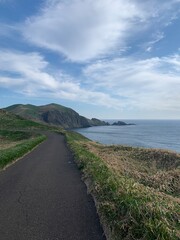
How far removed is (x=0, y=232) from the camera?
6.25m

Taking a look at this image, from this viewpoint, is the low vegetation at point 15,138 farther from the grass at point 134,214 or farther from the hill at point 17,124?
the grass at point 134,214

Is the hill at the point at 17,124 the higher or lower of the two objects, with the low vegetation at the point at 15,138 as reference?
higher

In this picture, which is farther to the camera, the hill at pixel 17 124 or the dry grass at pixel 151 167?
the hill at pixel 17 124

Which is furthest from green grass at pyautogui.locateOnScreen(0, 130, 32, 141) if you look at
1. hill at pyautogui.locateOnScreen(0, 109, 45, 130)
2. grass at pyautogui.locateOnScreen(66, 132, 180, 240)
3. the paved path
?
grass at pyautogui.locateOnScreen(66, 132, 180, 240)

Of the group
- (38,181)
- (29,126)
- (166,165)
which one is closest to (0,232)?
(38,181)

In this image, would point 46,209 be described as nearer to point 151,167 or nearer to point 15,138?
point 151,167

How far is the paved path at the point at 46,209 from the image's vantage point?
20.3 feet

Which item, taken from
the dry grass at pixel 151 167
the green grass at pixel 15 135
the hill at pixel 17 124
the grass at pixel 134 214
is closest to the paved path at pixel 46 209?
the grass at pixel 134 214

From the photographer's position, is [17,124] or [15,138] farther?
[17,124]

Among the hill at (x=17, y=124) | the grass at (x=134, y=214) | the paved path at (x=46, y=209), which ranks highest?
the hill at (x=17, y=124)

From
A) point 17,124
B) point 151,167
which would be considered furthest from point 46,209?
point 17,124

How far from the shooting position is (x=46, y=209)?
793 centimetres

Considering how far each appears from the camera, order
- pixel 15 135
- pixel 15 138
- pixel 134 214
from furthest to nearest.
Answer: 1. pixel 15 135
2. pixel 15 138
3. pixel 134 214

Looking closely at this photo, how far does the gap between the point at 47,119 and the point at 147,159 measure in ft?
584
